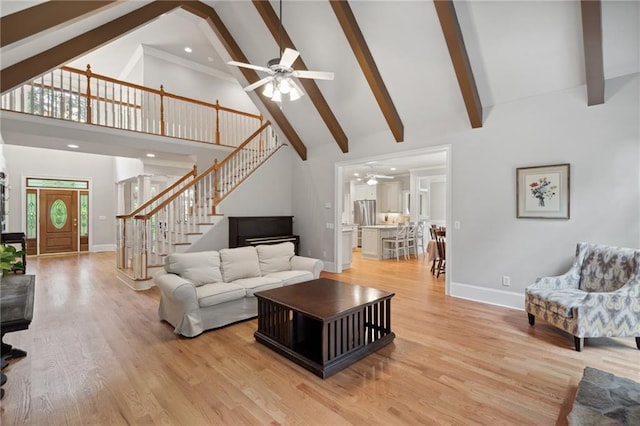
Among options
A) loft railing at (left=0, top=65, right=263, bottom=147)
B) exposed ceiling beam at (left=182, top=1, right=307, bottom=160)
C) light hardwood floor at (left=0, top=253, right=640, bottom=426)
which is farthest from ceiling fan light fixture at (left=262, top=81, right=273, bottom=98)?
loft railing at (left=0, top=65, right=263, bottom=147)

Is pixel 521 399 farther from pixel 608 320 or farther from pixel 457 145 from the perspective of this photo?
pixel 457 145

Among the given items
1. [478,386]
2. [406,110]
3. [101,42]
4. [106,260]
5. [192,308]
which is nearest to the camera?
[478,386]

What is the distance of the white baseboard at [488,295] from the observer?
421cm

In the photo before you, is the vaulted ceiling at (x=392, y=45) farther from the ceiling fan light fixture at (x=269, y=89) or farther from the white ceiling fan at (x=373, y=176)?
the white ceiling fan at (x=373, y=176)

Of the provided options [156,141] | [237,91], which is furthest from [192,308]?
[237,91]

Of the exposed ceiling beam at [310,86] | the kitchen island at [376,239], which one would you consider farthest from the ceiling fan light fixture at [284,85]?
the kitchen island at [376,239]

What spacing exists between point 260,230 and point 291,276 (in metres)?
2.76

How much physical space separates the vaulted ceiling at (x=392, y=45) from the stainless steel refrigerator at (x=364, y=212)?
19.6 feet

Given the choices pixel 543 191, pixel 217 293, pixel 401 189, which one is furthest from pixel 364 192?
pixel 217 293

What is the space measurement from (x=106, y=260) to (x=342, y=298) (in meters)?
7.86

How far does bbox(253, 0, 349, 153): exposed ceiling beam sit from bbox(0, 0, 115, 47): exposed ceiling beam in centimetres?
250

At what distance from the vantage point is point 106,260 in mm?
8117

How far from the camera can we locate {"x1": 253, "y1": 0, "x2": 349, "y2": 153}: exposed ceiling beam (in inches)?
183

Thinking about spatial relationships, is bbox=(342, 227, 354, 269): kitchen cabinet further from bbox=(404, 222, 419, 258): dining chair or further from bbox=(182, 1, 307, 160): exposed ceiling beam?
bbox=(404, 222, 419, 258): dining chair
